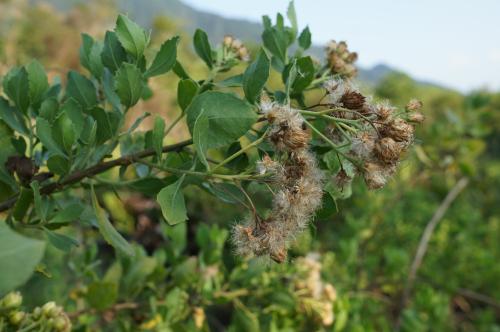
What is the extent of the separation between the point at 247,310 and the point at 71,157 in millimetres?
850

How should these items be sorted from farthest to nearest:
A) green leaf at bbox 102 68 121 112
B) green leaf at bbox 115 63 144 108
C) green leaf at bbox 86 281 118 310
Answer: green leaf at bbox 86 281 118 310
green leaf at bbox 102 68 121 112
green leaf at bbox 115 63 144 108

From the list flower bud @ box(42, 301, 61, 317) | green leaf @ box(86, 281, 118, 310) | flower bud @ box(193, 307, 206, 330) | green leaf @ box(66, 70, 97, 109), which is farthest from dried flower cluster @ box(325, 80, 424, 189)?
flower bud @ box(193, 307, 206, 330)

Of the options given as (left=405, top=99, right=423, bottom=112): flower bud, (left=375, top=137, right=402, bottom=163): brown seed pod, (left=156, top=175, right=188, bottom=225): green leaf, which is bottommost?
(left=156, top=175, right=188, bottom=225): green leaf

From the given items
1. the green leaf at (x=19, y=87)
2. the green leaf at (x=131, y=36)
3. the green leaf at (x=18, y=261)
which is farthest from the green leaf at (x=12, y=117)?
the green leaf at (x=18, y=261)

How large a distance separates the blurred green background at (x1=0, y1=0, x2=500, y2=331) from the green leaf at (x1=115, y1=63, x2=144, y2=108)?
169 mm

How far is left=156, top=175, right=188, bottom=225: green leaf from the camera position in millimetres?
687

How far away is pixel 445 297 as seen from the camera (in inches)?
104

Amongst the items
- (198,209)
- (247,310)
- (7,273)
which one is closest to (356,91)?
(7,273)

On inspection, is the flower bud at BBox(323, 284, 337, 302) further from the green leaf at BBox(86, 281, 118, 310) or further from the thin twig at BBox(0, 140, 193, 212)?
the thin twig at BBox(0, 140, 193, 212)

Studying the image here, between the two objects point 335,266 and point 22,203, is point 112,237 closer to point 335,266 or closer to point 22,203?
point 22,203

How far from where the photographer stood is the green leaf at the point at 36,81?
890mm

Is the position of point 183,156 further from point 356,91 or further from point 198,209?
point 198,209

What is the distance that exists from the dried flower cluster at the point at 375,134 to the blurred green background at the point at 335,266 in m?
0.12

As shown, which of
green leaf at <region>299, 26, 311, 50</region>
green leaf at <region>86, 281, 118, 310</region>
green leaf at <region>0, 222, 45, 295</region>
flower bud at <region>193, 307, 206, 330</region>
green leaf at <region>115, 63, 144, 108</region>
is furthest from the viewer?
flower bud at <region>193, 307, 206, 330</region>
